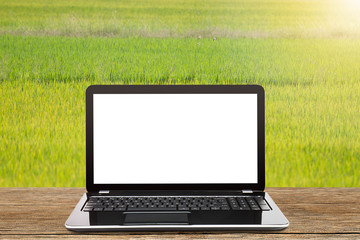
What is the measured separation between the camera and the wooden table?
0.92 m

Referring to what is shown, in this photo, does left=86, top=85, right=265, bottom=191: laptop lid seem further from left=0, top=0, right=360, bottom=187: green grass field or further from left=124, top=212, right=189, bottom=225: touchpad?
left=0, top=0, right=360, bottom=187: green grass field

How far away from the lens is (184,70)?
64.2 inches

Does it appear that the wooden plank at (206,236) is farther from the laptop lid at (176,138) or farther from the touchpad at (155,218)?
the laptop lid at (176,138)

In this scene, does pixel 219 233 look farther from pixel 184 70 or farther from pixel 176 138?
pixel 184 70

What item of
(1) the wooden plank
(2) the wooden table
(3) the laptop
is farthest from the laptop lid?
(1) the wooden plank

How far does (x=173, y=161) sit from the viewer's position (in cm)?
120

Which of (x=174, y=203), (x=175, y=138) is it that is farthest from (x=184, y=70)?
(x=174, y=203)

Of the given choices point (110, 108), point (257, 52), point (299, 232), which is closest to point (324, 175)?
point (257, 52)

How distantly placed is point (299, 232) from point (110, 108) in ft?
1.88

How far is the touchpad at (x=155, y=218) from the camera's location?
0.95 metres

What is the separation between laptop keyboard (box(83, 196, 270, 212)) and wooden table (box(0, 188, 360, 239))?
0.07 m

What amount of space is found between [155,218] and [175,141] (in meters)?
0.29

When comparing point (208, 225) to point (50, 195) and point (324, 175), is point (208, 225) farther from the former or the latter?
point (324, 175)

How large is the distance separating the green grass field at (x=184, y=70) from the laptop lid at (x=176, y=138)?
439mm
